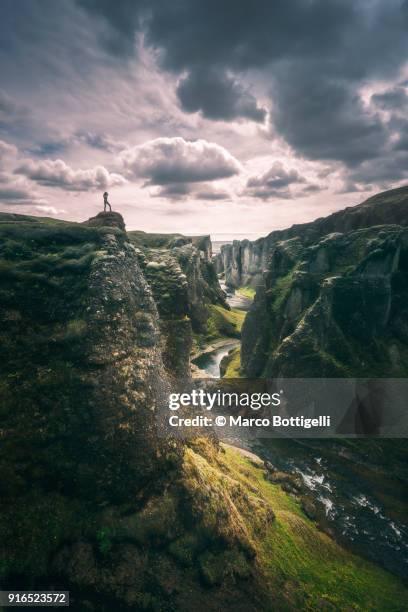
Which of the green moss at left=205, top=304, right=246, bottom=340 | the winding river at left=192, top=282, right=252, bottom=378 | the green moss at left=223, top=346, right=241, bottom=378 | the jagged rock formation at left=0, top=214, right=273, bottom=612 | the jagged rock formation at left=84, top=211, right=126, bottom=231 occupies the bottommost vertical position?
the winding river at left=192, top=282, right=252, bottom=378

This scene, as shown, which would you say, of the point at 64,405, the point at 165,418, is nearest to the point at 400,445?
the point at 165,418

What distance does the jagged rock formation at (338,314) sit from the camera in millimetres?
51250

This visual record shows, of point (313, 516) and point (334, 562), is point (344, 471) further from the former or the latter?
point (334, 562)

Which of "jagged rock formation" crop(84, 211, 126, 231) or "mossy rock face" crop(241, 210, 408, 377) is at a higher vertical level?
"jagged rock formation" crop(84, 211, 126, 231)

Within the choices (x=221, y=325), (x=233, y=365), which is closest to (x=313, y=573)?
(x=233, y=365)

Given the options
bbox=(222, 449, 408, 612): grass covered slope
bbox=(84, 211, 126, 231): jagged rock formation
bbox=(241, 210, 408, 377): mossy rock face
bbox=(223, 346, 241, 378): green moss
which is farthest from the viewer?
bbox=(223, 346, 241, 378): green moss

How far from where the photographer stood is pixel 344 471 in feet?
135

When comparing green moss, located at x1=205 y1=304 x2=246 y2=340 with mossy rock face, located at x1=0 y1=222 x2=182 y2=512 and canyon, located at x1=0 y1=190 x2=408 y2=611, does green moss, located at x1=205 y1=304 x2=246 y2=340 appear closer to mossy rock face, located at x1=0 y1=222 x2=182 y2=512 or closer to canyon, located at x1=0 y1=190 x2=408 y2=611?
canyon, located at x1=0 y1=190 x2=408 y2=611

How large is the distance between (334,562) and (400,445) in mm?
24762

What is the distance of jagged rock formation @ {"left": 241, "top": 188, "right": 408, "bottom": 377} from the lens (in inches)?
2018

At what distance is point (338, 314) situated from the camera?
179 feet

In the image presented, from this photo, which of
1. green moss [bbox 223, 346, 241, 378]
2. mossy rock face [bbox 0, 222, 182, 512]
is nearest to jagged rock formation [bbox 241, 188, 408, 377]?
green moss [bbox 223, 346, 241, 378]

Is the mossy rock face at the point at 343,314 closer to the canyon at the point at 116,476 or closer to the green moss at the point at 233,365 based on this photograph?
the green moss at the point at 233,365

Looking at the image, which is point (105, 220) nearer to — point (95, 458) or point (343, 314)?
point (95, 458)
